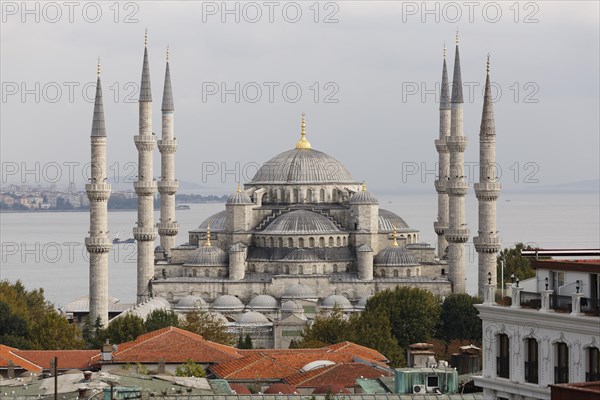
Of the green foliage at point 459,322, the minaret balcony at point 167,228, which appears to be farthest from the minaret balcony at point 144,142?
the green foliage at point 459,322

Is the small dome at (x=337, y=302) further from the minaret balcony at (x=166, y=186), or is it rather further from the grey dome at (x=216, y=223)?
the grey dome at (x=216, y=223)

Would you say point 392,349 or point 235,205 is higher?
point 235,205

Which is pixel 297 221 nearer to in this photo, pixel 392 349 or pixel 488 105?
pixel 488 105

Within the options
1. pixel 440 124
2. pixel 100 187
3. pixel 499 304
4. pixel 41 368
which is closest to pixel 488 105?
pixel 440 124

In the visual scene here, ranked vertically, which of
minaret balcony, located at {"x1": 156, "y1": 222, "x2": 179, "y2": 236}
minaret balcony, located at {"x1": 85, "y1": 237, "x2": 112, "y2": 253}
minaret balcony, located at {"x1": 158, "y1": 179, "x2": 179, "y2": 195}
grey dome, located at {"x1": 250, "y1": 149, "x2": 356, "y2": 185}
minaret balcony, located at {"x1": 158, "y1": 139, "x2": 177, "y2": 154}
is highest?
minaret balcony, located at {"x1": 158, "y1": 139, "x2": 177, "y2": 154}

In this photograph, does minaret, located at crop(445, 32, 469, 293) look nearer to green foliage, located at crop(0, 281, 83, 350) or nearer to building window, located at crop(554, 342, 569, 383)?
green foliage, located at crop(0, 281, 83, 350)

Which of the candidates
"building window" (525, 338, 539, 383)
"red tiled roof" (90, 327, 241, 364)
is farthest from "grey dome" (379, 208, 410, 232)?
"building window" (525, 338, 539, 383)

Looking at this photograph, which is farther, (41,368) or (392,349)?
(392,349)
